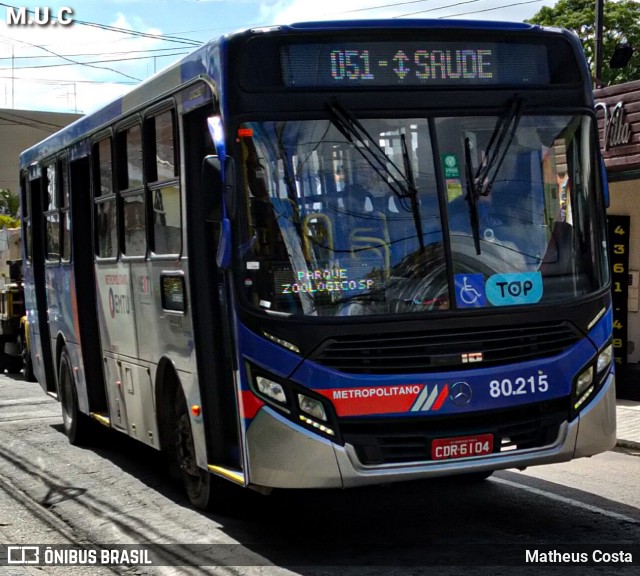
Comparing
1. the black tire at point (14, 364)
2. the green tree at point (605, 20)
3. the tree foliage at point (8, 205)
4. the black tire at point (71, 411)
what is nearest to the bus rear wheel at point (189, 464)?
the black tire at point (71, 411)

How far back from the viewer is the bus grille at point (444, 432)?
22.5ft

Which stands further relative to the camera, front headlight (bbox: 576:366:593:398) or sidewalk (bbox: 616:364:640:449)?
sidewalk (bbox: 616:364:640:449)

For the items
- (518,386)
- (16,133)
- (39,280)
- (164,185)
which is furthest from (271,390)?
(16,133)

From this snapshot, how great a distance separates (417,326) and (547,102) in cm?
167

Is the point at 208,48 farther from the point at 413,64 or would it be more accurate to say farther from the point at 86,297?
the point at 86,297

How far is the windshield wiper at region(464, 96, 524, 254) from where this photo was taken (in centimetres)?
→ 711

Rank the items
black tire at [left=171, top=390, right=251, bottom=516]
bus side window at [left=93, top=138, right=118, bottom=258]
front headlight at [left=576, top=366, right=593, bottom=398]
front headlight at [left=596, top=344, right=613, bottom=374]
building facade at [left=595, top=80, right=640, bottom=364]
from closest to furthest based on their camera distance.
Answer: front headlight at [left=576, top=366, right=593, bottom=398], front headlight at [left=596, top=344, right=613, bottom=374], black tire at [left=171, top=390, right=251, bottom=516], bus side window at [left=93, top=138, right=118, bottom=258], building facade at [left=595, top=80, right=640, bottom=364]

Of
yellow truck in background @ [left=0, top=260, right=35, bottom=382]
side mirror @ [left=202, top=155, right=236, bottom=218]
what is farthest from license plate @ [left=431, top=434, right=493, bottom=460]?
yellow truck in background @ [left=0, top=260, right=35, bottom=382]

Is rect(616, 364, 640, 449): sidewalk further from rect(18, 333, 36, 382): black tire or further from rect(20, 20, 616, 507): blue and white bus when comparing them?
rect(18, 333, 36, 382): black tire

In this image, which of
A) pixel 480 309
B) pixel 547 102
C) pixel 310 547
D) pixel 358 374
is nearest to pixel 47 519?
pixel 310 547

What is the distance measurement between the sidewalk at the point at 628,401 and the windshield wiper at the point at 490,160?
18.9ft

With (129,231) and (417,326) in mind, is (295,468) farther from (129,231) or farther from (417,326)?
(129,231)

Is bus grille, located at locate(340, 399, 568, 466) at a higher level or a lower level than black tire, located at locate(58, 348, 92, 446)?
higher

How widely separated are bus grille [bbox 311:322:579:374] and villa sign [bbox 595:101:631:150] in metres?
8.56
